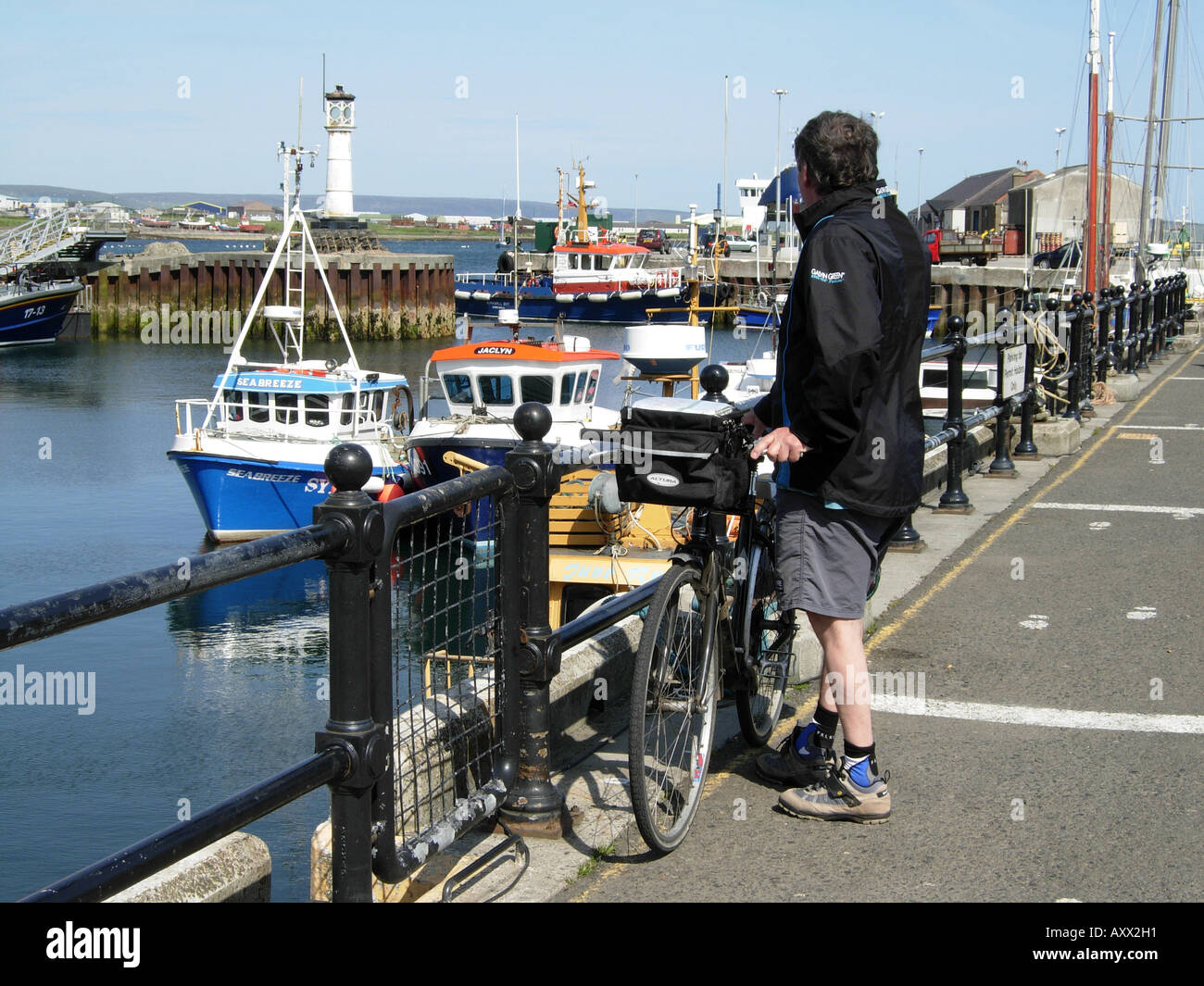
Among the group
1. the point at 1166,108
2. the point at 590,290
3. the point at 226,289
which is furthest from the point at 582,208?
the point at 1166,108

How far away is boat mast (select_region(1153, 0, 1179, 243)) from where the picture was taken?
38.7 metres

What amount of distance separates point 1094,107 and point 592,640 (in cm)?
2671

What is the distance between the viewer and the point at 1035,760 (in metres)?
4.85

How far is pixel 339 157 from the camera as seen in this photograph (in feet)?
251

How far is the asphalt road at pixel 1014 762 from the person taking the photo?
3.90m

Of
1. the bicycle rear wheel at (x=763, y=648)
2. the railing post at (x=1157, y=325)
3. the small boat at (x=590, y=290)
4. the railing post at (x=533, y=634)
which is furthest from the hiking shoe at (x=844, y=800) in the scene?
the small boat at (x=590, y=290)

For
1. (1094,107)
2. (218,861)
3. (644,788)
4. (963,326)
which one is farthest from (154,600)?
(1094,107)

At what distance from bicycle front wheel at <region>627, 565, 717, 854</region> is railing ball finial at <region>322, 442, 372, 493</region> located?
109 centimetres

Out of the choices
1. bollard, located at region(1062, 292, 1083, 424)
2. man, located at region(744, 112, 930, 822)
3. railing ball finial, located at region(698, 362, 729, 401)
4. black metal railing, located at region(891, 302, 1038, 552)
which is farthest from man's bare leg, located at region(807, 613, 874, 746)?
bollard, located at region(1062, 292, 1083, 424)

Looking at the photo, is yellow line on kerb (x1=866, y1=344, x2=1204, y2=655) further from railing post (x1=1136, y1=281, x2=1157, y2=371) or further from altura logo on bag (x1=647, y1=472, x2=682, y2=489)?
railing post (x1=1136, y1=281, x2=1157, y2=371)

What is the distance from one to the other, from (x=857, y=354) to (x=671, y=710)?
127 cm

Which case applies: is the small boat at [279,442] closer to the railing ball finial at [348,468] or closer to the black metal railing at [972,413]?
the black metal railing at [972,413]

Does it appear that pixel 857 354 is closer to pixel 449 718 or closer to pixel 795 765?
pixel 795 765

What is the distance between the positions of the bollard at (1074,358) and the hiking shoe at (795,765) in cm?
987
